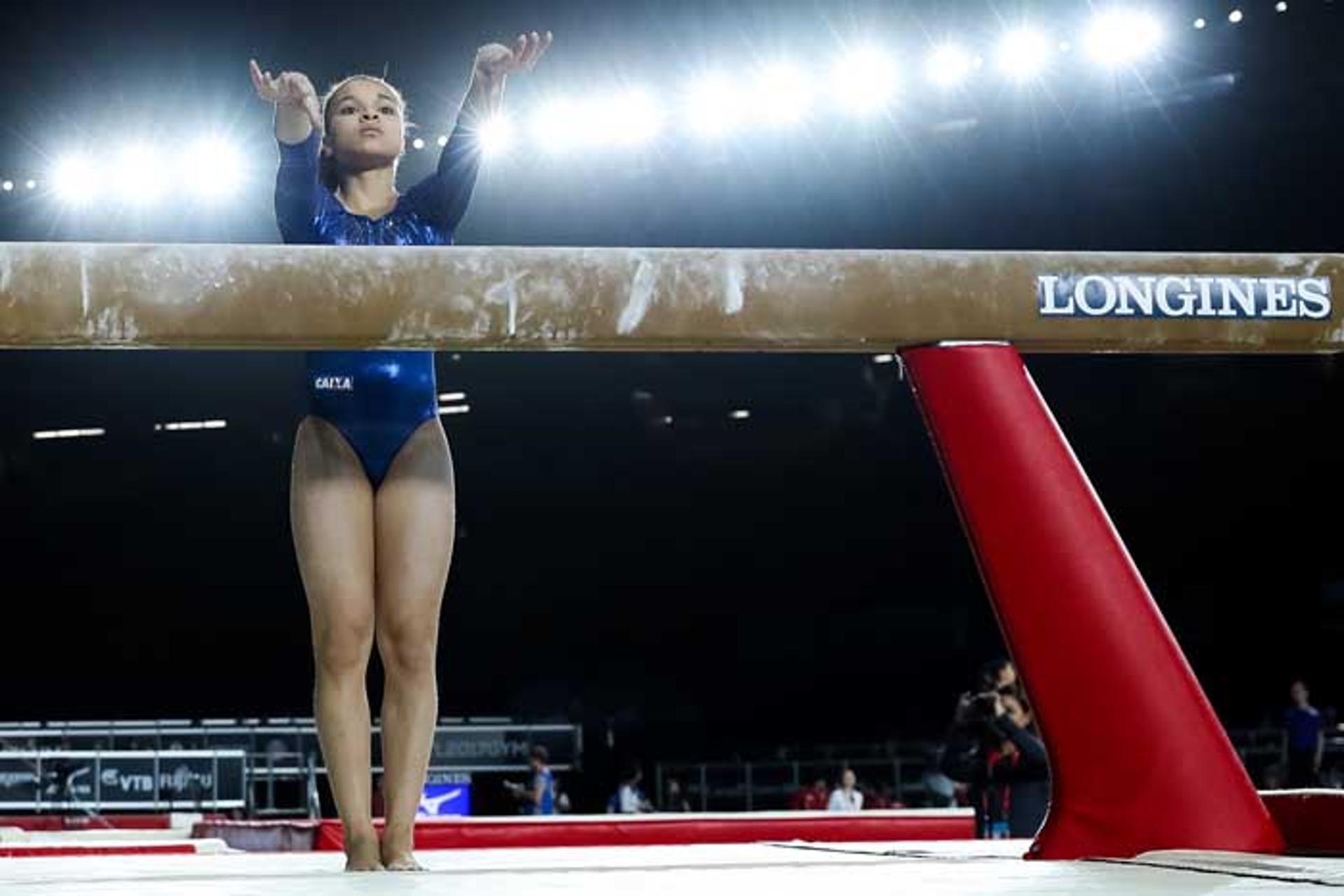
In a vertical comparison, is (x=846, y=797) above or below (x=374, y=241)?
below

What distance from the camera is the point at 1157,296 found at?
8.46 feet

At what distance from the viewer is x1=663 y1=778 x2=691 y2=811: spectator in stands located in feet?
43.5

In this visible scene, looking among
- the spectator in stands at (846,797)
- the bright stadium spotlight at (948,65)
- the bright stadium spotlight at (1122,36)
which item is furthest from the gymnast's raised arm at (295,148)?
the bright stadium spotlight at (1122,36)

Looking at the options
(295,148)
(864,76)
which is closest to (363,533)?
(295,148)

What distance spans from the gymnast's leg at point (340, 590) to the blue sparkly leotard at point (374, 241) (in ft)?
0.13

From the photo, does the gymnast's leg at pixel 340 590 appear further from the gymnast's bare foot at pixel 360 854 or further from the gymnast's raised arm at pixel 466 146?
the gymnast's raised arm at pixel 466 146

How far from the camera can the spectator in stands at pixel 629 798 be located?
447 inches

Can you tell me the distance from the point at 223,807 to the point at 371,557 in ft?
32.5

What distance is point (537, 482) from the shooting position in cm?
1639

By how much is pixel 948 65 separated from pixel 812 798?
16.5 ft

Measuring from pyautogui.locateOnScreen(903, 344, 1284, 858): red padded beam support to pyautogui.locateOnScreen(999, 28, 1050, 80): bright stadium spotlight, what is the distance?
846 cm

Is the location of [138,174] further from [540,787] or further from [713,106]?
[540,787]

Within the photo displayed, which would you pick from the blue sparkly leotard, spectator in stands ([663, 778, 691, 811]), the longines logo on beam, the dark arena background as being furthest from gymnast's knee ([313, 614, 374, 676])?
spectator in stands ([663, 778, 691, 811])

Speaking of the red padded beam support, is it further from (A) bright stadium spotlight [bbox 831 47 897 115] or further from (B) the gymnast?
(A) bright stadium spotlight [bbox 831 47 897 115]
